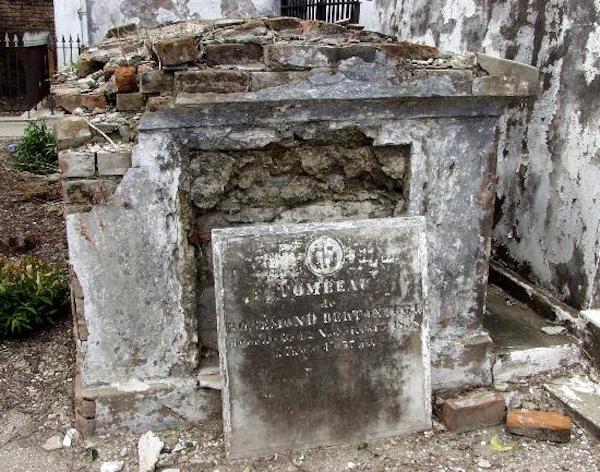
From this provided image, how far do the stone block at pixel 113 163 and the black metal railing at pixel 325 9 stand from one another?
15.9 ft

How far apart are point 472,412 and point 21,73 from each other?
14.4 metres

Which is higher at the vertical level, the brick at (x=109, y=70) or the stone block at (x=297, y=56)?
the stone block at (x=297, y=56)

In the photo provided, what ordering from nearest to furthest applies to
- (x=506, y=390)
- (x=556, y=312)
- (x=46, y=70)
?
(x=506, y=390) < (x=556, y=312) < (x=46, y=70)

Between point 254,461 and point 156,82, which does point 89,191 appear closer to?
point 156,82

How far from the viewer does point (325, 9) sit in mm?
8555

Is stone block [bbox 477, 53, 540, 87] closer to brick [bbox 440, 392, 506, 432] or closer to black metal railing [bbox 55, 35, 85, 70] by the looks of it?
brick [bbox 440, 392, 506, 432]

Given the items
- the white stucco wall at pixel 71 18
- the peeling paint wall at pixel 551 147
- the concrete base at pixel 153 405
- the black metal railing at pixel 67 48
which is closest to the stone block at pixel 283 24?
the peeling paint wall at pixel 551 147

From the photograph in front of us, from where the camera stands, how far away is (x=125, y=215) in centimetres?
314

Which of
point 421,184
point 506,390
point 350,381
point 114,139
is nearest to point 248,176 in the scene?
point 114,139

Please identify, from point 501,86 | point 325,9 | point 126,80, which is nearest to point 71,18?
point 325,9

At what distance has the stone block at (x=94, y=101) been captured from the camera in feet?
10.7

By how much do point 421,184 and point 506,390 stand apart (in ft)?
4.24

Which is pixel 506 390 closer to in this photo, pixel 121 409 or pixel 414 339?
pixel 414 339

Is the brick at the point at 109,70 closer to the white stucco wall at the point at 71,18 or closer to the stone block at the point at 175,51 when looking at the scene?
the stone block at the point at 175,51
